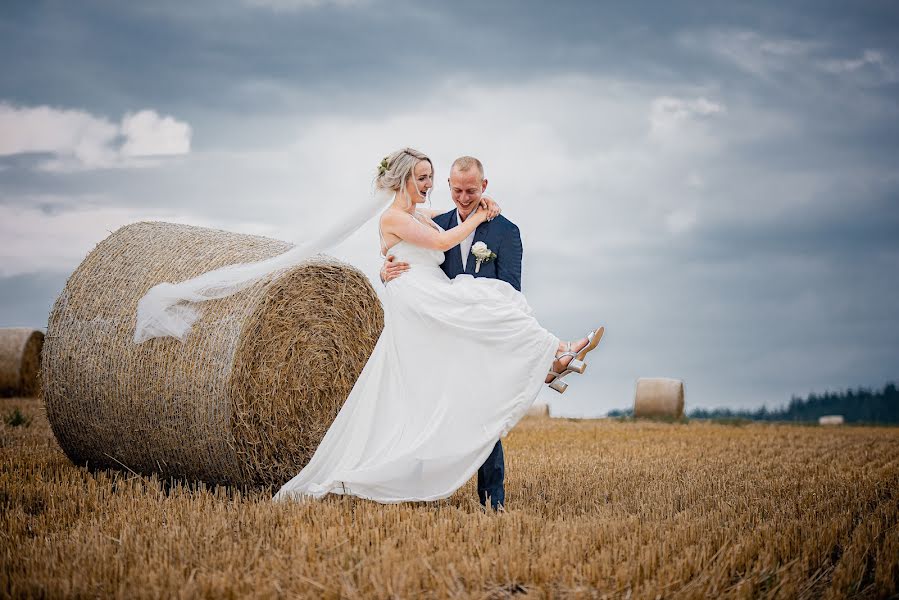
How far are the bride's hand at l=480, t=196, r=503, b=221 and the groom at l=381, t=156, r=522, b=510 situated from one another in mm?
76

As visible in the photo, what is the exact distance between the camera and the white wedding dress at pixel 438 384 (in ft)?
17.5

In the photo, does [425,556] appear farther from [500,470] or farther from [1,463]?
[1,463]

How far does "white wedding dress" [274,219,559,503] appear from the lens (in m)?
5.32

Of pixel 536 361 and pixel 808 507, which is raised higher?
pixel 536 361

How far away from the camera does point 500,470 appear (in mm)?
5590

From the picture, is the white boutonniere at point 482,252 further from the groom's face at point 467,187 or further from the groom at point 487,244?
the groom's face at point 467,187

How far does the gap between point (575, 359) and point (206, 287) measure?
9.31ft

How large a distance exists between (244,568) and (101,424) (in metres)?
3.50

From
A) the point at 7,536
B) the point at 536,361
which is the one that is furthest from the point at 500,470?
the point at 7,536

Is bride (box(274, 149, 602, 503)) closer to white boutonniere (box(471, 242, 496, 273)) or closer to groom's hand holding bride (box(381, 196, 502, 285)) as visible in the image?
groom's hand holding bride (box(381, 196, 502, 285))

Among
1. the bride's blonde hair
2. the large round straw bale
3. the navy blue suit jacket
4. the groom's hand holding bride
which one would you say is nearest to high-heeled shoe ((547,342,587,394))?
the navy blue suit jacket

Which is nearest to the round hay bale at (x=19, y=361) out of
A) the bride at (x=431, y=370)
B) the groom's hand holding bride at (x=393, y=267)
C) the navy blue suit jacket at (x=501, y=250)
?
the bride at (x=431, y=370)

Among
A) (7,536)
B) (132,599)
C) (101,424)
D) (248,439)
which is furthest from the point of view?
(101,424)

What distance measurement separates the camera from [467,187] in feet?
17.8
